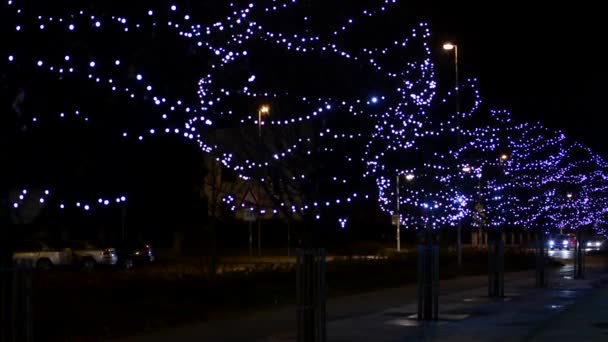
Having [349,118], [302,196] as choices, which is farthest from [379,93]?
[302,196]

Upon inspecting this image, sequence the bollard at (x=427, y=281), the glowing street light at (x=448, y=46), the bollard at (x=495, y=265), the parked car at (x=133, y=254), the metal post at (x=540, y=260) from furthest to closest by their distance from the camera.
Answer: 1. the parked car at (x=133, y=254)
2. the glowing street light at (x=448, y=46)
3. the metal post at (x=540, y=260)
4. the bollard at (x=495, y=265)
5. the bollard at (x=427, y=281)

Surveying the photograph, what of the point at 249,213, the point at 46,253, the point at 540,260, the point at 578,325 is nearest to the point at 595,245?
the point at 540,260

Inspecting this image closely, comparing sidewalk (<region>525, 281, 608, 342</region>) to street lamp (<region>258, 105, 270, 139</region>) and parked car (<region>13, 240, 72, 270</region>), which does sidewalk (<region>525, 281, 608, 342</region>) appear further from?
parked car (<region>13, 240, 72, 270</region>)

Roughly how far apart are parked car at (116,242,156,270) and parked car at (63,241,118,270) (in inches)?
17.7

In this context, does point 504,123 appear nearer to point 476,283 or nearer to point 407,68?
point 476,283

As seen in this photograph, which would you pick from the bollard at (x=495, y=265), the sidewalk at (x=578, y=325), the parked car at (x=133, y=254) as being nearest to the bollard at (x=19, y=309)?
the sidewalk at (x=578, y=325)

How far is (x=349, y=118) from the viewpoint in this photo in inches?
478

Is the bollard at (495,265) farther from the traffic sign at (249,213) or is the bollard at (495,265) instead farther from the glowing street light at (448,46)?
the glowing street light at (448,46)

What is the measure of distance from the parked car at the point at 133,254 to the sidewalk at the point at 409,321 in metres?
16.2

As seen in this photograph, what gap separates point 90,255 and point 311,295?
27.0 m

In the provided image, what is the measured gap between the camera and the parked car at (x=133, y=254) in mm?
38188

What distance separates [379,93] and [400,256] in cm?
1939

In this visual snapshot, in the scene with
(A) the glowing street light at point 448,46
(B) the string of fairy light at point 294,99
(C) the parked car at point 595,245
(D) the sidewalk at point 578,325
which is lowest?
(D) the sidewalk at point 578,325

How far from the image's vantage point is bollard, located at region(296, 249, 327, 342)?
11.8 m
